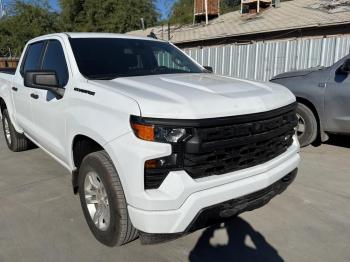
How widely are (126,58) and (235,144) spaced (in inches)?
74.4

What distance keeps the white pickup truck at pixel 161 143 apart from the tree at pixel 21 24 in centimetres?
3653

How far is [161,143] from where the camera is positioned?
8.20 ft

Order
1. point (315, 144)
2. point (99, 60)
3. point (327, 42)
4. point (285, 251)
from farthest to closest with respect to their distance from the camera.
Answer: point (327, 42)
point (315, 144)
point (99, 60)
point (285, 251)

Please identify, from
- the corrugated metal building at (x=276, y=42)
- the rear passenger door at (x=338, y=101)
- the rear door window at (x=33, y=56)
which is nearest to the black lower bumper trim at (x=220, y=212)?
the rear door window at (x=33, y=56)

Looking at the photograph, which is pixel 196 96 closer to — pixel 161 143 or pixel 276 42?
pixel 161 143

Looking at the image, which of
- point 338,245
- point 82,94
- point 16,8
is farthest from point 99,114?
point 16,8

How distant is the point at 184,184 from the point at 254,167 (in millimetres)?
676

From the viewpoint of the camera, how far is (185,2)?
38.2m

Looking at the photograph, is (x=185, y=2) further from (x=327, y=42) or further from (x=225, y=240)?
(x=225, y=240)

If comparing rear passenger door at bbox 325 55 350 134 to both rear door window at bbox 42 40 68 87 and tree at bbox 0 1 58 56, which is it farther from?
tree at bbox 0 1 58 56

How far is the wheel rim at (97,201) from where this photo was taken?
301 centimetres

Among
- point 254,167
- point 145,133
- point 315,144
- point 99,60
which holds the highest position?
point 99,60

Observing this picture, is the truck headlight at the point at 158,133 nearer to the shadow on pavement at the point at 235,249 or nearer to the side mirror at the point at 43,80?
the shadow on pavement at the point at 235,249

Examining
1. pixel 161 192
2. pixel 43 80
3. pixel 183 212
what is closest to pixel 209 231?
pixel 183 212
